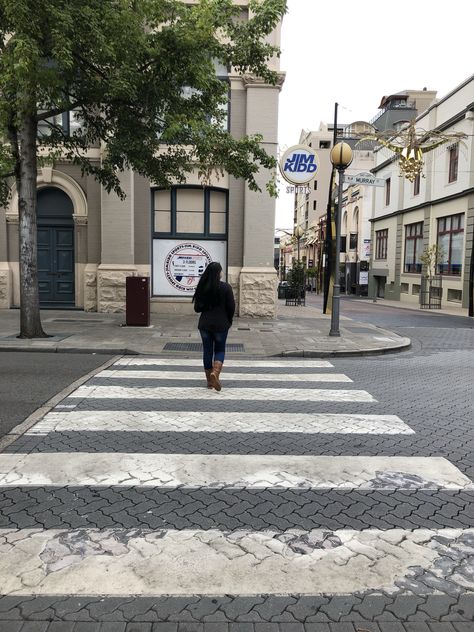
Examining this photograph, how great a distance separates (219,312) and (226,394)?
1107 mm

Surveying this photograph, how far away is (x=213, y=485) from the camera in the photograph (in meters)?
4.01

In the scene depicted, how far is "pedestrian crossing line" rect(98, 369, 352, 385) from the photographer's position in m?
7.98

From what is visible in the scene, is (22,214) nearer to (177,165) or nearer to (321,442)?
(177,165)

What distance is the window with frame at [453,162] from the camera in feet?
93.7

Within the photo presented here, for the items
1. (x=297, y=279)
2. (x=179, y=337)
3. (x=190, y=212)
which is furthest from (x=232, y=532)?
(x=297, y=279)

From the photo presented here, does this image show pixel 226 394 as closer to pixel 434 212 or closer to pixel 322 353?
pixel 322 353

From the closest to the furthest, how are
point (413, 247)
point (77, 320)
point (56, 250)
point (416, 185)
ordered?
1. point (77, 320)
2. point (56, 250)
3. point (416, 185)
4. point (413, 247)

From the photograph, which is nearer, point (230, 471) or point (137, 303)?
point (230, 471)

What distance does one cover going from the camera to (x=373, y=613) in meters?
2.56

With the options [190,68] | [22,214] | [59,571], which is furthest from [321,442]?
[22,214]

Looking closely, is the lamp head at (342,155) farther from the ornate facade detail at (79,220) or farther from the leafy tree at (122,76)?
the ornate facade detail at (79,220)

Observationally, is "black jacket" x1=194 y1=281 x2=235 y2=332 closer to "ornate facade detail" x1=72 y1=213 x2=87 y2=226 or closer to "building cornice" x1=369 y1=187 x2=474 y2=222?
"ornate facade detail" x1=72 y1=213 x2=87 y2=226

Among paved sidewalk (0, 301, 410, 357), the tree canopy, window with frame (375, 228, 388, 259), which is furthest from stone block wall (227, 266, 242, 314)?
window with frame (375, 228, 388, 259)

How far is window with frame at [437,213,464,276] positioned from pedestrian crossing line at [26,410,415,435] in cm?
2503
